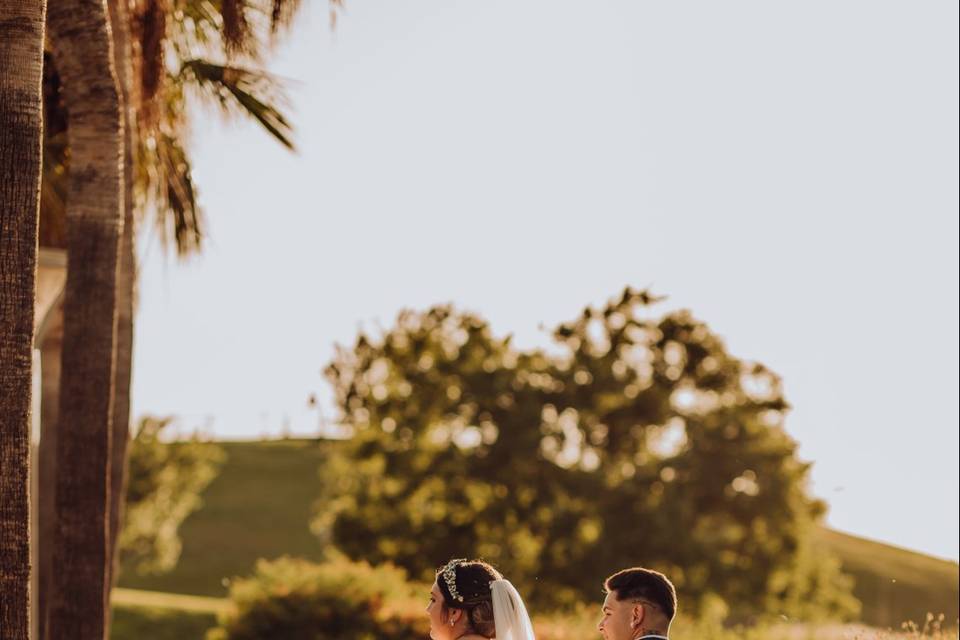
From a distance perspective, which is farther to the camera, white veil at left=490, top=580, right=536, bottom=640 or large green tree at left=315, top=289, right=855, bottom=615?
large green tree at left=315, top=289, right=855, bottom=615

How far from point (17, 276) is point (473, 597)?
305 centimetres

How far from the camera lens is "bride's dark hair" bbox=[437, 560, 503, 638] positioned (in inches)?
A: 230

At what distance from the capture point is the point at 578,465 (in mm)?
35906

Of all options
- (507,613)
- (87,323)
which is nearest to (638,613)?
(507,613)

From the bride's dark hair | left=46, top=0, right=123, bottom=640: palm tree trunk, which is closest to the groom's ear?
the bride's dark hair

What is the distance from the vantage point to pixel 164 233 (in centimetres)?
1488

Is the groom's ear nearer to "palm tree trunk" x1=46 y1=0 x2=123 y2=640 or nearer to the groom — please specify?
the groom

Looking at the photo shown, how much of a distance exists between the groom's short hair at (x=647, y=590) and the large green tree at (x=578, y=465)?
28.8 m

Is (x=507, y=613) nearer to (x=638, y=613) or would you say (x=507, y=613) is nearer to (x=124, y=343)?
(x=638, y=613)

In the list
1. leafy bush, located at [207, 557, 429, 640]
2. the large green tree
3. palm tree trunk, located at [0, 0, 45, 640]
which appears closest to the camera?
palm tree trunk, located at [0, 0, 45, 640]

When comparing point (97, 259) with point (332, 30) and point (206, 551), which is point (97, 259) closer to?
point (332, 30)

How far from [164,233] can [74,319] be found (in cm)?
419

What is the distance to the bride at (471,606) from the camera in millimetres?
5848

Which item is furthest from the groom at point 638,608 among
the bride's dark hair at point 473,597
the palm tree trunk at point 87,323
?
the palm tree trunk at point 87,323
